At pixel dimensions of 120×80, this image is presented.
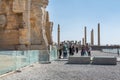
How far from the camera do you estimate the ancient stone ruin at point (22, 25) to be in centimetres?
2822

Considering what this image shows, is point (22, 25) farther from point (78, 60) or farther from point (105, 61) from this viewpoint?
point (105, 61)

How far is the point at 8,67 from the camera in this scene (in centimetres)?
1645

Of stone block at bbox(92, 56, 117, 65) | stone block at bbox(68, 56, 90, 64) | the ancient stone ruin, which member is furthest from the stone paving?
the ancient stone ruin

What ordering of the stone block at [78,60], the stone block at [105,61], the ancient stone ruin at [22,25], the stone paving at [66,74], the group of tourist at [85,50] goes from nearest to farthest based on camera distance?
the stone paving at [66,74] < the stone block at [105,61] < the stone block at [78,60] < the ancient stone ruin at [22,25] < the group of tourist at [85,50]

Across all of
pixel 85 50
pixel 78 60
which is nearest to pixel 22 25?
pixel 78 60

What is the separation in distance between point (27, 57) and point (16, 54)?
3052 mm

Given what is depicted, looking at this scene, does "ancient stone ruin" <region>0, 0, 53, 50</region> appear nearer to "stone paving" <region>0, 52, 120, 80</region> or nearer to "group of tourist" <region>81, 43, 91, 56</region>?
"group of tourist" <region>81, 43, 91, 56</region>

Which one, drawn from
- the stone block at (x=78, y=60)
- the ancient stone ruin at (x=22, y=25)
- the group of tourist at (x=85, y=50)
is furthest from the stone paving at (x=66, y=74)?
the group of tourist at (x=85, y=50)

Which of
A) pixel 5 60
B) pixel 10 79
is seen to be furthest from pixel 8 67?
pixel 10 79

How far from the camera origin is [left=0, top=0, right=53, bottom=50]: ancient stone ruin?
2822 centimetres

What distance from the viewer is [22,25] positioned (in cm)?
2847

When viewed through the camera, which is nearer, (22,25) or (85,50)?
(22,25)

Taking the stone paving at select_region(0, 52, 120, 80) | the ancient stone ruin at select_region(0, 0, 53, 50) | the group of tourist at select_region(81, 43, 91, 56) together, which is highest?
the ancient stone ruin at select_region(0, 0, 53, 50)

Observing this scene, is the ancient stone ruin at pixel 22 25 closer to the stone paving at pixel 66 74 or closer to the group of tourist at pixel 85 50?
the group of tourist at pixel 85 50
